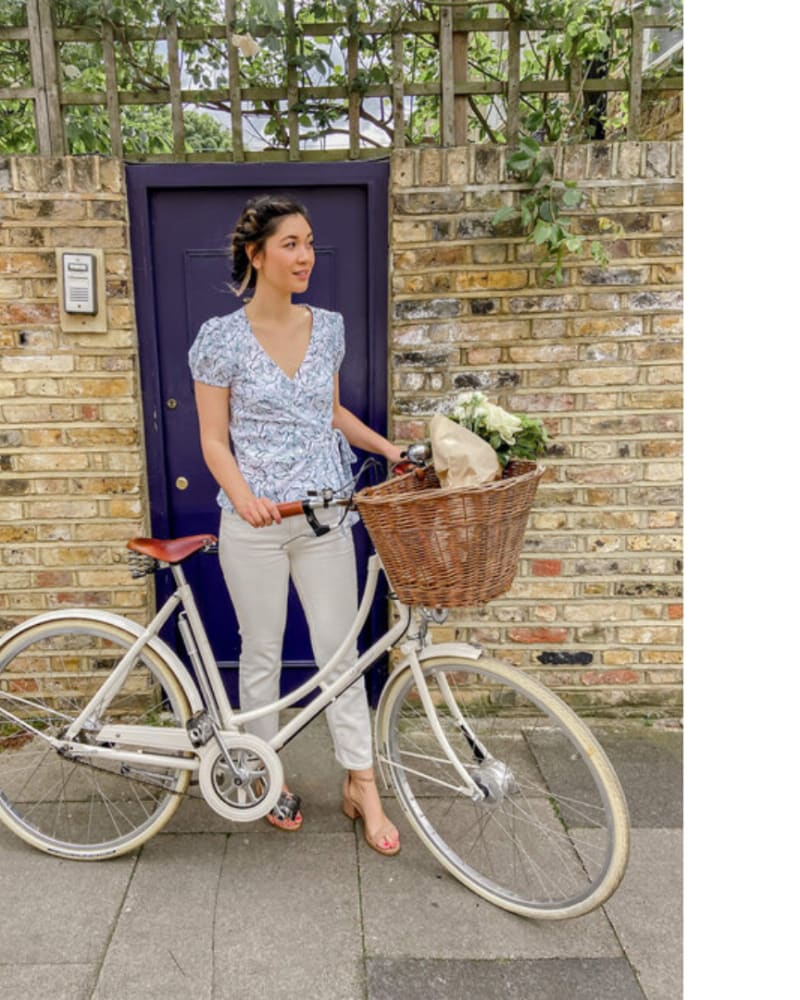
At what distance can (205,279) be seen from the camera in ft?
10.7

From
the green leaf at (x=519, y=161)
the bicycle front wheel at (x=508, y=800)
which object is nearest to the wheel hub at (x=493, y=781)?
the bicycle front wheel at (x=508, y=800)

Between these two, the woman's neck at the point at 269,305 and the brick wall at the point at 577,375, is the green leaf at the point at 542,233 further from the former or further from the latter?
the woman's neck at the point at 269,305

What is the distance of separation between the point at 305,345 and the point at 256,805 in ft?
4.72

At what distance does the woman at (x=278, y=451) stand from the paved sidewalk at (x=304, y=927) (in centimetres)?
18

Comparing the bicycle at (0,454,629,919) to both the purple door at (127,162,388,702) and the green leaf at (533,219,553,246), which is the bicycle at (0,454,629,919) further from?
the green leaf at (533,219,553,246)

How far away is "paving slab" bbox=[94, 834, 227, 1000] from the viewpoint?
84.4 inches

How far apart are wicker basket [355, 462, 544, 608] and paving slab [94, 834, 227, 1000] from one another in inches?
46.0

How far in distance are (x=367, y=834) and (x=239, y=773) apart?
52 centimetres

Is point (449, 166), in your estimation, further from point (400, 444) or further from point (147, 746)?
point (147, 746)

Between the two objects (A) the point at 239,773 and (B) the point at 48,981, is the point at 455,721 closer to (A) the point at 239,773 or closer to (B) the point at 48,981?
(A) the point at 239,773

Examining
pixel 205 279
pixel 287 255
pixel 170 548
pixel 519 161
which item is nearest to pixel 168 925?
pixel 170 548

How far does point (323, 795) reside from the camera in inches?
118

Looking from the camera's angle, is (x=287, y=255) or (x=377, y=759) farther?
(x=377, y=759)

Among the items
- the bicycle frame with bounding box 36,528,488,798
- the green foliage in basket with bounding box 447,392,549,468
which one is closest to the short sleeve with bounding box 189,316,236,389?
the bicycle frame with bounding box 36,528,488,798
